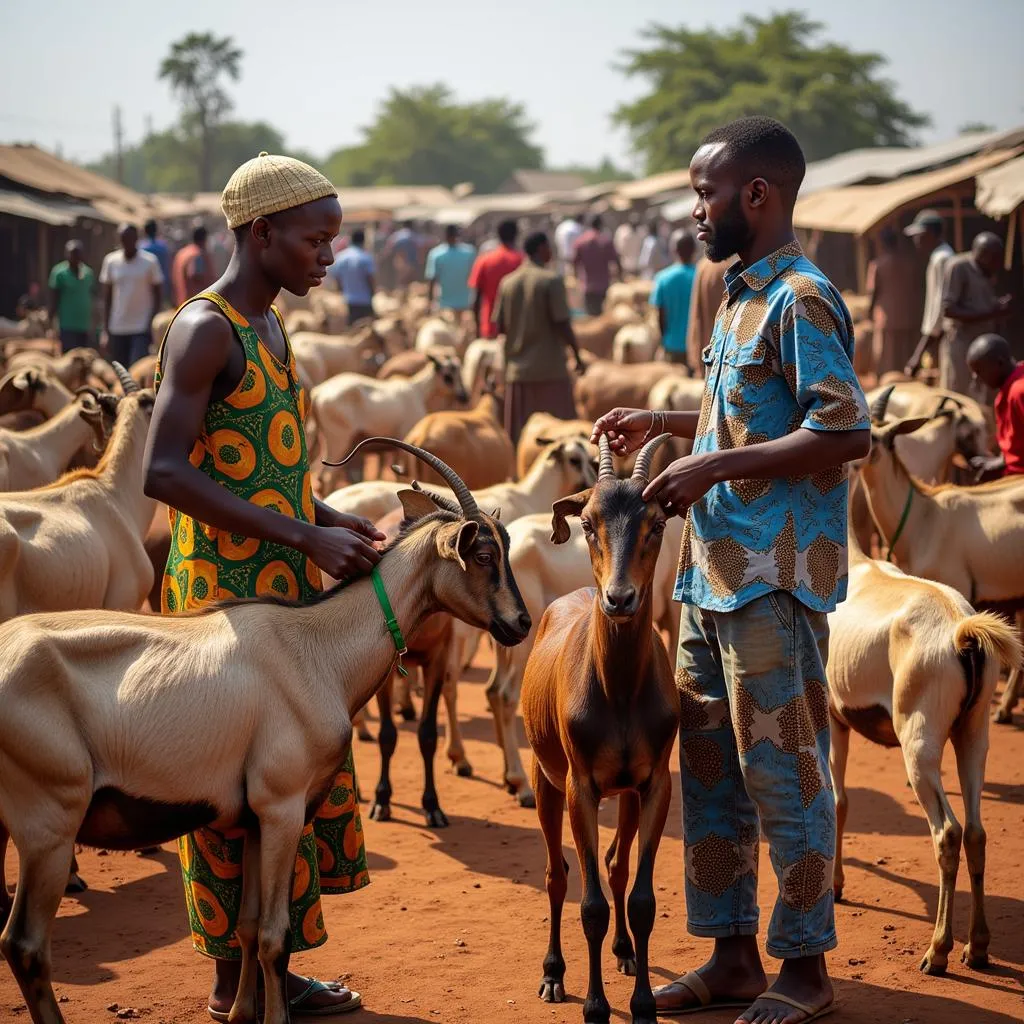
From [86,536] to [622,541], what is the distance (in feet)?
11.1

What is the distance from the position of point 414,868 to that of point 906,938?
6.99 ft

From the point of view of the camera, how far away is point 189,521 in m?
3.91

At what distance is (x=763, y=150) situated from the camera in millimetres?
3852

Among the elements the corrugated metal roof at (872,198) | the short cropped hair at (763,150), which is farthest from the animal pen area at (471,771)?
the corrugated metal roof at (872,198)

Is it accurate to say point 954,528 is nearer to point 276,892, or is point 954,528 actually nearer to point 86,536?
point 86,536

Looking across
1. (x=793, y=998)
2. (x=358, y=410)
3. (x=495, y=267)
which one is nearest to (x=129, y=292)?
(x=358, y=410)

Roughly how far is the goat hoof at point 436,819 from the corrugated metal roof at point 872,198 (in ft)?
42.1

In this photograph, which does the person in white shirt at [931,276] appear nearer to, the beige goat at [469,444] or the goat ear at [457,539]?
the beige goat at [469,444]

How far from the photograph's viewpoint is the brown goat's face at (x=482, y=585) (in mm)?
3867

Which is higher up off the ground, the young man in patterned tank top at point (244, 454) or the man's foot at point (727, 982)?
the young man in patterned tank top at point (244, 454)

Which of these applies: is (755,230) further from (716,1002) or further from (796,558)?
(716,1002)

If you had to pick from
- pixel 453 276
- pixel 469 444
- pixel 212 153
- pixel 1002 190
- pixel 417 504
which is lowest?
pixel 469 444

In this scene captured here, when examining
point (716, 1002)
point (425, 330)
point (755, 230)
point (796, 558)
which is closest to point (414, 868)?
point (716, 1002)

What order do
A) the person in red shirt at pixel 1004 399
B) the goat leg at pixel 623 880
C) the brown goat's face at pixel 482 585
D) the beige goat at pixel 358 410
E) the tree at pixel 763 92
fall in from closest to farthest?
the brown goat's face at pixel 482 585 → the goat leg at pixel 623 880 → the person in red shirt at pixel 1004 399 → the beige goat at pixel 358 410 → the tree at pixel 763 92
